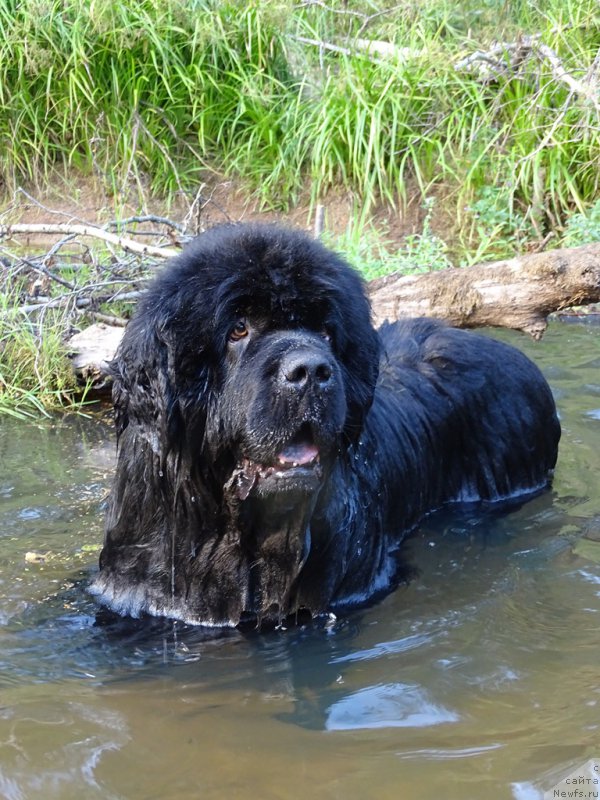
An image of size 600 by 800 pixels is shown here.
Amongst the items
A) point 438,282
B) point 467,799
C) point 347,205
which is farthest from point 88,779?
point 347,205

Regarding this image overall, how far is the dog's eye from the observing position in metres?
3.45

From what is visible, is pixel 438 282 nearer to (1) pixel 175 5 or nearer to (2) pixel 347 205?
(2) pixel 347 205

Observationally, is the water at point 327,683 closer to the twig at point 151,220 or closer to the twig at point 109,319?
the twig at point 109,319

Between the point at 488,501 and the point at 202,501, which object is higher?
the point at 202,501

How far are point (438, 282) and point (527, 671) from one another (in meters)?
2.59

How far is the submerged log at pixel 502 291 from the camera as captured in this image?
196 inches

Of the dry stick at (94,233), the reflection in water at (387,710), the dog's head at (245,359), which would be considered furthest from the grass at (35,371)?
the reflection in water at (387,710)

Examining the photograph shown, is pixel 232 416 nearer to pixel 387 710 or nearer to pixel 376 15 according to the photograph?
pixel 387 710

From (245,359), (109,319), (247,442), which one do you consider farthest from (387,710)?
(109,319)

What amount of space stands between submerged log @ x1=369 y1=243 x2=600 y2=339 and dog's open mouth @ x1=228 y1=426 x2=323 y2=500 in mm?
1757

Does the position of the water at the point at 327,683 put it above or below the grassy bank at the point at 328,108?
below

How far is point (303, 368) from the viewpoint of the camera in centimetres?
323

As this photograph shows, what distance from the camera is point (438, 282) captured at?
5.55m

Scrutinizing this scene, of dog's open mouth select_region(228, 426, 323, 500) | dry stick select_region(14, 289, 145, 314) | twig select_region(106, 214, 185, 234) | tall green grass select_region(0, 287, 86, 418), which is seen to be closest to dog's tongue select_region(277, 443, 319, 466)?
dog's open mouth select_region(228, 426, 323, 500)
